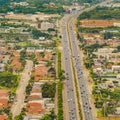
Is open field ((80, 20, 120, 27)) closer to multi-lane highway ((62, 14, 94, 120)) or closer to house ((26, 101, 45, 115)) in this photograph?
multi-lane highway ((62, 14, 94, 120))

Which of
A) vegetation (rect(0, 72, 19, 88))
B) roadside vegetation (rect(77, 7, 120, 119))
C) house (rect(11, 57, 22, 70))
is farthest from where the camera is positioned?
house (rect(11, 57, 22, 70))

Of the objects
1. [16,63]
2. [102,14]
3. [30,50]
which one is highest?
[102,14]

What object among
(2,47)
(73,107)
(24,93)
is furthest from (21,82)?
(2,47)

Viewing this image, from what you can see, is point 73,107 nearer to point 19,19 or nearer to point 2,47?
point 2,47

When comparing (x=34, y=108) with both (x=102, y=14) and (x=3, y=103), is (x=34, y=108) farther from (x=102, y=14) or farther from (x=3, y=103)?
(x=102, y=14)

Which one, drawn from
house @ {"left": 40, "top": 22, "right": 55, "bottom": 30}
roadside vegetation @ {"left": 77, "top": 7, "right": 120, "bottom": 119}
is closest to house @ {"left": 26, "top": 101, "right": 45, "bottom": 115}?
roadside vegetation @ {"left": 77, "top": 7, "right": 120, "bottom": 119}

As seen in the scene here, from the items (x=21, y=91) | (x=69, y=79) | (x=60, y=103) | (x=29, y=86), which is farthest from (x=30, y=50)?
(x=60, y=103)

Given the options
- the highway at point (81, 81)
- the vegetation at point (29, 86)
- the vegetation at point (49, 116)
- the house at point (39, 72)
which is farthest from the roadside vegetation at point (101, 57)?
the vegetation at point (29, 86)

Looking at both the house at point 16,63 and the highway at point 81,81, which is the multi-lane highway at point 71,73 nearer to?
the highway at point 81,81
